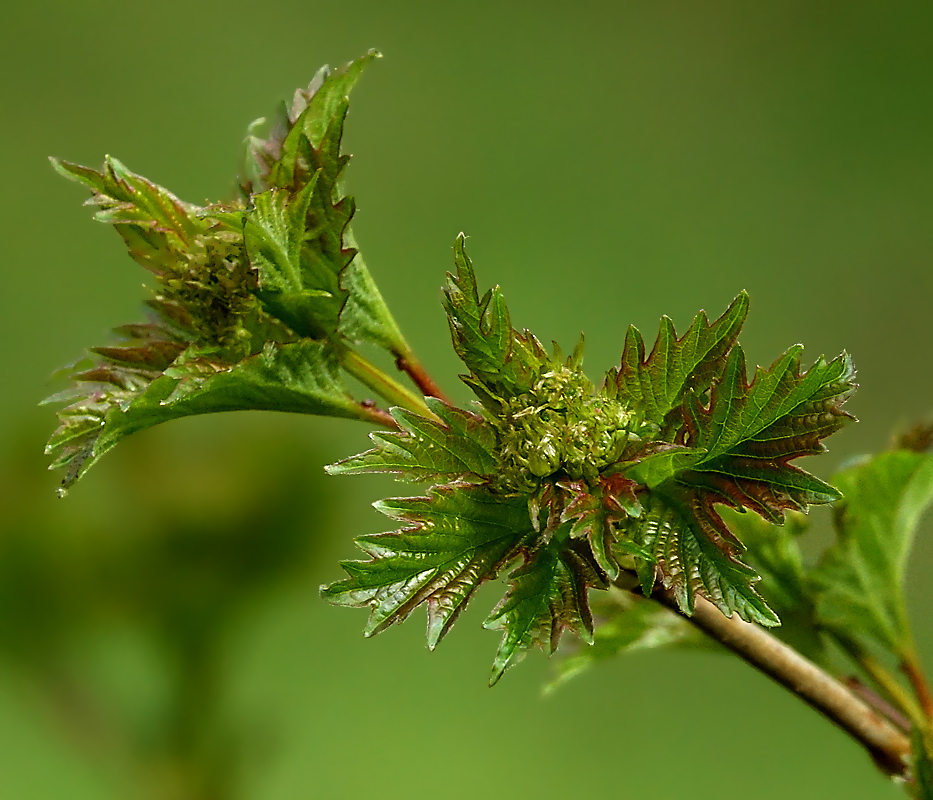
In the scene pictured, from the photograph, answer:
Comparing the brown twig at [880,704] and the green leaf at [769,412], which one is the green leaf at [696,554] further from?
the brown twig at [880,704]

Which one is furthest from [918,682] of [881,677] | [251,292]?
[251,292]

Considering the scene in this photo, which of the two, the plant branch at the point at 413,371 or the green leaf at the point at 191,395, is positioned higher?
the plant branch at the point at 413,371

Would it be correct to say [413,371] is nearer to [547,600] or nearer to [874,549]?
[547,600]

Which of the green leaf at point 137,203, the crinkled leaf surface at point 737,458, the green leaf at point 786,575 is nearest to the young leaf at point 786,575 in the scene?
the green leaf at point 786,575

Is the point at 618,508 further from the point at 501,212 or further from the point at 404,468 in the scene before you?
the point at 501,212

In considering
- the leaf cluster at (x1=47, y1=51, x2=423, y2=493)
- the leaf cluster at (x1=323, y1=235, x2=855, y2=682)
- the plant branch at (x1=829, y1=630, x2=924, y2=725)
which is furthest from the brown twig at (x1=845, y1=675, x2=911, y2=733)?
the leaf cluster at (x1=47, y1=51, x2=423, y2=493)

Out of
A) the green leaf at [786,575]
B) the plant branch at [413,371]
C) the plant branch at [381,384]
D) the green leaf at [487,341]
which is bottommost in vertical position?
the green leaf at [786,575]

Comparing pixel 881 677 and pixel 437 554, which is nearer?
pixel 437 554

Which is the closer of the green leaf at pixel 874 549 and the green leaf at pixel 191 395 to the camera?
the green leaf at pixel 191 395
